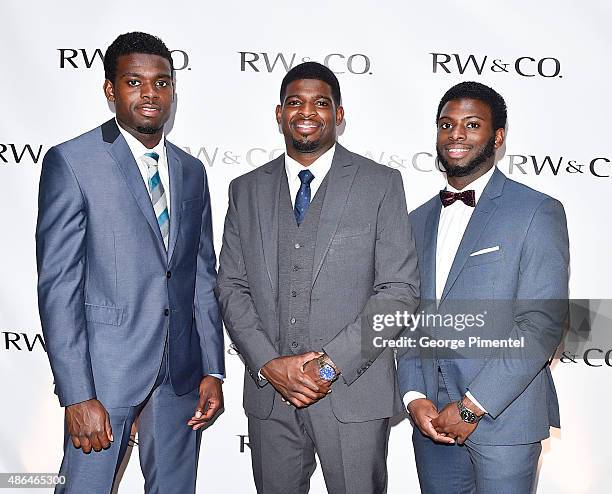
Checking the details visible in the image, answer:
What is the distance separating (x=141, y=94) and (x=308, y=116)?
0.58m

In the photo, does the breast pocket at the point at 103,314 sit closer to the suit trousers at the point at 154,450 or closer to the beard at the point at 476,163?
the suit trousers at the point at 154,450

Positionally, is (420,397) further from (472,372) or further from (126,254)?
(126,254)

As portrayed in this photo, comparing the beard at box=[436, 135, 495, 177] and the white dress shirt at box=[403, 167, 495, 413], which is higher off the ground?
the beard at box=[436, 135, 495, 177]

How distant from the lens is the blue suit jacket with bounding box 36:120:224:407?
2.31 meters

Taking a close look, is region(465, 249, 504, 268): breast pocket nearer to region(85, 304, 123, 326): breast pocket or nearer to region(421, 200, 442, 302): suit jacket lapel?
region(421, 200, 442, 302): suit jacket lapel

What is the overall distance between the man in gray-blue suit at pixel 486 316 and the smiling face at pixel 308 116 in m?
0.42

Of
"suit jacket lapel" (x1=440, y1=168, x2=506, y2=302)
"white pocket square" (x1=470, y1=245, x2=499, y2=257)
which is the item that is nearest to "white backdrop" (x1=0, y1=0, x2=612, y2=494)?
"suit jacket lapel" (x1=440, y1=168, x2=506, y2=302)

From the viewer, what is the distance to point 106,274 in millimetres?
2393

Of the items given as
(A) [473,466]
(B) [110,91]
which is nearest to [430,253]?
(A) [473,466]

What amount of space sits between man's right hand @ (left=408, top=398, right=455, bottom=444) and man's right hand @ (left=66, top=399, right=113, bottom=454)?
1.03 m

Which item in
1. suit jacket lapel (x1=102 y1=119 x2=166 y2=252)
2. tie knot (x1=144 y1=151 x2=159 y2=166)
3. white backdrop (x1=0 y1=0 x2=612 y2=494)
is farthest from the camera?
white backdrop (x1=0 y1=0 x2=612 y2=494)

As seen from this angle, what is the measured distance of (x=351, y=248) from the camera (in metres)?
2.49

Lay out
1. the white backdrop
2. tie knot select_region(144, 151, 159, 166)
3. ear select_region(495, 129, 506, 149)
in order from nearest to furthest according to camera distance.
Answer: tie knot select_region(144, 151, 159, 166) < ear select_region(495, 129, 506, 149) < the white backdrop

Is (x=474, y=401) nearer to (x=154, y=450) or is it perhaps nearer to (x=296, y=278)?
(x=296, y=278)
